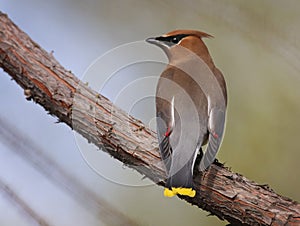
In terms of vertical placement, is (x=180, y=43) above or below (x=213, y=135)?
above

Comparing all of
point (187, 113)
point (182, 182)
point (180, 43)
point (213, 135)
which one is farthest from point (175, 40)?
point (182, 182)

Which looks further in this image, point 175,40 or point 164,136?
point 175,40

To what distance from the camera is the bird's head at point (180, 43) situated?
307 cm

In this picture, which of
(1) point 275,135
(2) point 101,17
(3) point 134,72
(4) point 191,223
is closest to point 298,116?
(1) point 275,135

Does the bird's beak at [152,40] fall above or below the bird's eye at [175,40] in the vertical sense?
below

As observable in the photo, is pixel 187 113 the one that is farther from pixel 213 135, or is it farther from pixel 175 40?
pixel 175 40

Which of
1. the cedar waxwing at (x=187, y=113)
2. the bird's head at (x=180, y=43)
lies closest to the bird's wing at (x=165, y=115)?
the cedar waxwing at (x=187, y=113)

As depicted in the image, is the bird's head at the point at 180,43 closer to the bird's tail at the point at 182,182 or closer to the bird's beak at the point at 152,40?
the bird's beak at the point at 152,40

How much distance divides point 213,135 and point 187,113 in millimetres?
188

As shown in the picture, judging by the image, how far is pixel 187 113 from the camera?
8.58 feet

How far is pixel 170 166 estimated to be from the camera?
2.38 metres

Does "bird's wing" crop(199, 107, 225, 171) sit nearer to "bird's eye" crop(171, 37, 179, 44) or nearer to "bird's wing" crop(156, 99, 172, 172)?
"bird's wing" crop(156, 99, 172, 172)

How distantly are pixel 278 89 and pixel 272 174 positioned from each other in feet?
2.04

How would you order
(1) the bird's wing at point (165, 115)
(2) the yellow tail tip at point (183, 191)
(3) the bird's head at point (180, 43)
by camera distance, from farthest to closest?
1. (3) the bird's head at point (180, 43)
2. (1) the bird's wing at point (165, 115)
3. (2) the yellow tail tip at point (183, 191)
